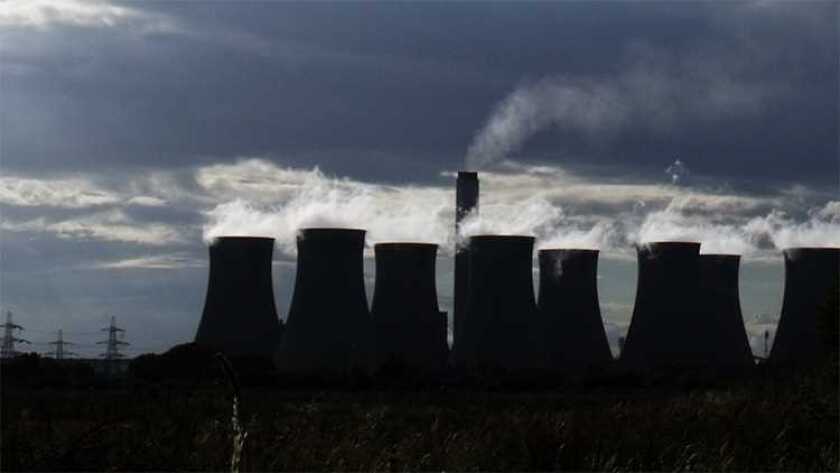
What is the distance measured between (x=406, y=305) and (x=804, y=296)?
13.2m

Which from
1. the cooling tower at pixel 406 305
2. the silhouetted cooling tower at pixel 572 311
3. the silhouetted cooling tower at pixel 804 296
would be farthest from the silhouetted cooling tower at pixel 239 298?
the silhouetted cooling tower at pixel 804 296

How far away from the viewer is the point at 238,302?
39.6 m

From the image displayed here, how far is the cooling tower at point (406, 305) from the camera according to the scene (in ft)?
135

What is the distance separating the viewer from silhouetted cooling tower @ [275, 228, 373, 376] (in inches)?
1507

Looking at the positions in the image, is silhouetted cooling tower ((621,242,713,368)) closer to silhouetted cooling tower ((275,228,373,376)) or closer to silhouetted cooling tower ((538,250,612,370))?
silhouetted cooling tower ((538,250,612,370))

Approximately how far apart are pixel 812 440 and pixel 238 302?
29.6m

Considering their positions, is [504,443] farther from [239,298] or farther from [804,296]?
[804,296]

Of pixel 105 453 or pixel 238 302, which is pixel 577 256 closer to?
pixel 238 302

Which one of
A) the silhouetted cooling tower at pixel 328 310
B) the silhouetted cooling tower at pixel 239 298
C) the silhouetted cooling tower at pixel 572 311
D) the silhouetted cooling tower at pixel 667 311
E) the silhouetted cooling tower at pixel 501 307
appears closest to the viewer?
the silhouetted cooling tower at pixel 328 310

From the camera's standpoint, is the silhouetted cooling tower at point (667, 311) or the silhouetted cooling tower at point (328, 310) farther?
the silhouetted cooling tower at point (667, 311)

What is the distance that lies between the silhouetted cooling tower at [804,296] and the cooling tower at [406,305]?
11.3m

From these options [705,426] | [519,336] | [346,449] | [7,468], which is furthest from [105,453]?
[519,336]

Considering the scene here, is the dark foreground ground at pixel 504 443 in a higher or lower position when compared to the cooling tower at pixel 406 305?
lower

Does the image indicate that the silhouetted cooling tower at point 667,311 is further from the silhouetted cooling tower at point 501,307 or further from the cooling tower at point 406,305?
the cooling tower at point 406,305
